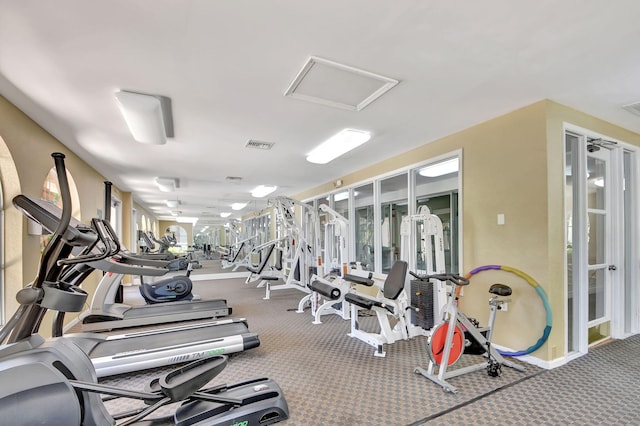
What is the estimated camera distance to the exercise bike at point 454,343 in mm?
2512

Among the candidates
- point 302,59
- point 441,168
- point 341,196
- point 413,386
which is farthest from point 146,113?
point 341,196

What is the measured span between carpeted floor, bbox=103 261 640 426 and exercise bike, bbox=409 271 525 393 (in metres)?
0.06

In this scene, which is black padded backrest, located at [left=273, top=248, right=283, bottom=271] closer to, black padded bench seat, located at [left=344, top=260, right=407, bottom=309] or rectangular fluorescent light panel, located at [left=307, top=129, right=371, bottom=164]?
rectangular fluorescent light panel, located at [left=307, top=129, right=371, bottom=164]

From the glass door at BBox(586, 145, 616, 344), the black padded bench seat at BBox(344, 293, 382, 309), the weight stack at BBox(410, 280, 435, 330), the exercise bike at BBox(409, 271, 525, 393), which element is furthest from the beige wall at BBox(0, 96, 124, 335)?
the glass door at BBox(586, 145, 616, 344)

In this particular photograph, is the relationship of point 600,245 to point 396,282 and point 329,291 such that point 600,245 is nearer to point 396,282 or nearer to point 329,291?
point 396,282

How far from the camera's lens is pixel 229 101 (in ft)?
9.01

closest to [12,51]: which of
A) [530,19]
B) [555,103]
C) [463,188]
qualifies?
[530,19]

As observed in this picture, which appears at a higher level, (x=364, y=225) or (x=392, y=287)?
(x=364, y=225)

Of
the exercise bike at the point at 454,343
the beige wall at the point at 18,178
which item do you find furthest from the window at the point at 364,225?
the beige wall at the point at 18,178

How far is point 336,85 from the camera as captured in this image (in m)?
2.44

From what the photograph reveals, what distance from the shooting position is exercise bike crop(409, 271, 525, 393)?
8.24ft

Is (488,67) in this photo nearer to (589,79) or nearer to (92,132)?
(589,79)

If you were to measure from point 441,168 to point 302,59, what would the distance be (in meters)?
2.67

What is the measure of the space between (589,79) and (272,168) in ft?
13.9
